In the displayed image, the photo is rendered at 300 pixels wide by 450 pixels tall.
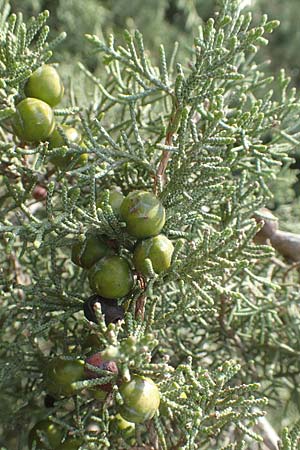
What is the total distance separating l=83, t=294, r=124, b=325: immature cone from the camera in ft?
4.51

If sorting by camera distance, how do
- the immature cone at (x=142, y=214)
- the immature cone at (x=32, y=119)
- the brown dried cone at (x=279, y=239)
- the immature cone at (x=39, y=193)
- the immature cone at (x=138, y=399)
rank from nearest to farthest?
the immature cone at (x=138, y=399), the immature cone at (x=142, y=214), the immature cone at (x=32, y=119), the immature cone at (x=39, y=193), the brown dried cone at (x=279, y=239)

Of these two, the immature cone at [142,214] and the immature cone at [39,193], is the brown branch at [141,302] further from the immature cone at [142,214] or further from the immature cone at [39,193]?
the immature cone at [39,193]

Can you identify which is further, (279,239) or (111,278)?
(279,239)

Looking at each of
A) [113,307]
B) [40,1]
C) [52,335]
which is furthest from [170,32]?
[113,307]

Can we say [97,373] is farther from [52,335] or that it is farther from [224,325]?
[224,325]

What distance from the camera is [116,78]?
6.36 feet

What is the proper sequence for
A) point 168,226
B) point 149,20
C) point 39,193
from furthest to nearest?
1. point 149,20
2. point 39,193
3. point 168,226

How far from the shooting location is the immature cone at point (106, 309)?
1.38m

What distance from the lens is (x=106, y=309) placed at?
1.38 meters

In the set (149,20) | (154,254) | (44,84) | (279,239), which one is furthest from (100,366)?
(149,20)

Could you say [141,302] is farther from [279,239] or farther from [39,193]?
[279,239]

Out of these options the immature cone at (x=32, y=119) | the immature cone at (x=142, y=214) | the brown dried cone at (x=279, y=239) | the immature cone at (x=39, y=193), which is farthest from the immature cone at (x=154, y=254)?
the brown dried cone at (x=279, y=239)

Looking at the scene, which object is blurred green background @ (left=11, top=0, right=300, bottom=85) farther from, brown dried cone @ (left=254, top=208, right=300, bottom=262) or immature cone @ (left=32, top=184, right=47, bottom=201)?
immature cone @ (left=32, top=184, right=47, bottom=201)

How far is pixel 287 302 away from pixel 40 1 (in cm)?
346
